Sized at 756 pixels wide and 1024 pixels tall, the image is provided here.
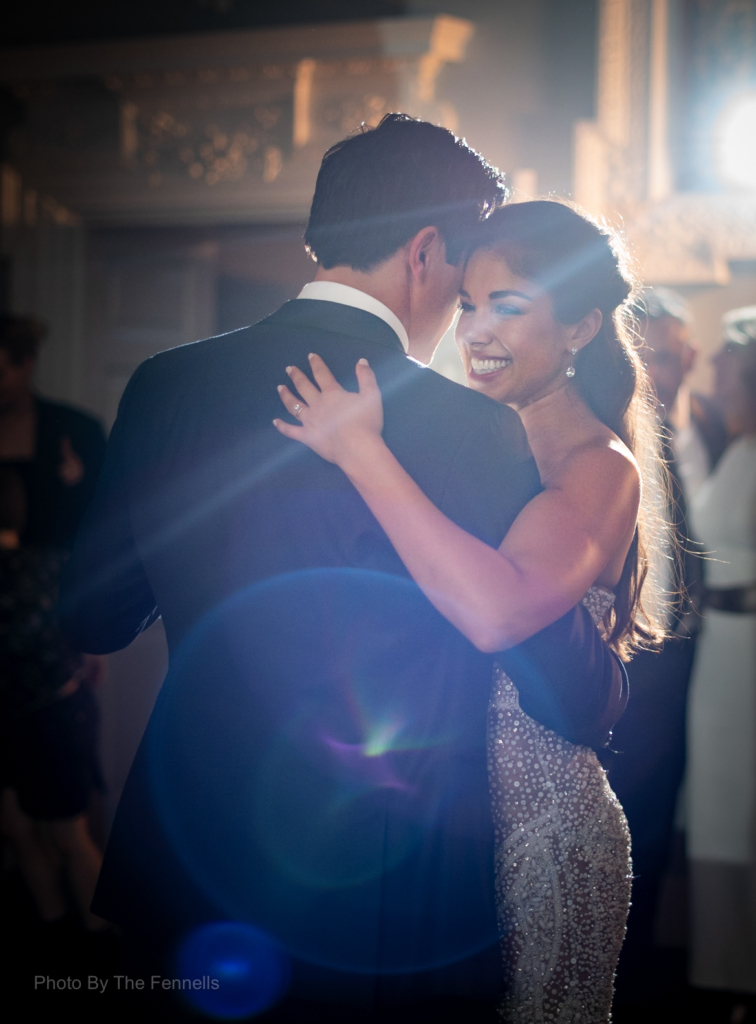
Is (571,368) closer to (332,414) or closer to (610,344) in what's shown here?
(610,344)

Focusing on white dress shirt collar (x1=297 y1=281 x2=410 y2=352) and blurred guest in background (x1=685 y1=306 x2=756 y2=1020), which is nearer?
white dress shirt collar (x1=297 y1=281 x2=410 y2=352)

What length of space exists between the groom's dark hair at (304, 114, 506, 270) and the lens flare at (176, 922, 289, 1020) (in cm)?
77

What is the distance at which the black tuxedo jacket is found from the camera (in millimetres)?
959

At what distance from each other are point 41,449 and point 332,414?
63.1 inches

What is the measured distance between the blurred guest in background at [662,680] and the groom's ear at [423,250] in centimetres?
41

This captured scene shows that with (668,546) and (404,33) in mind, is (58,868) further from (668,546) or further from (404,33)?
(404,33)

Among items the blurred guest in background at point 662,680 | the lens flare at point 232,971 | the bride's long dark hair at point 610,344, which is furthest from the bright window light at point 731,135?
the lens flare at point 232,971

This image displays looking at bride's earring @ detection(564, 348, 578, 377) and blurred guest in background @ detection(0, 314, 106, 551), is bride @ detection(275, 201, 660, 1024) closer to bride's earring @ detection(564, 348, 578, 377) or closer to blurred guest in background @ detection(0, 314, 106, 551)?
bride's earring @ detection(564, 348, 578, 377)

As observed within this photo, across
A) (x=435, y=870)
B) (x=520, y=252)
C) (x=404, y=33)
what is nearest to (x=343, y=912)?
(x=435, y=870)

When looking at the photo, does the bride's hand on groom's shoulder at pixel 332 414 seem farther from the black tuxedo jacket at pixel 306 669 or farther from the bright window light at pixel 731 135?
the bright window light at pixel 731 135

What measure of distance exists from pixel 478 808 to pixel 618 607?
13.8 inches

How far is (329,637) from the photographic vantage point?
3.20ft

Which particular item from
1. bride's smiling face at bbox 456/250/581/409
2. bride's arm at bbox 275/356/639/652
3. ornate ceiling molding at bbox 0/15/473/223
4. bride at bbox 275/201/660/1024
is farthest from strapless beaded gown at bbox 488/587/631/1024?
ornate ceiling molding at bbox 0/15/473/223

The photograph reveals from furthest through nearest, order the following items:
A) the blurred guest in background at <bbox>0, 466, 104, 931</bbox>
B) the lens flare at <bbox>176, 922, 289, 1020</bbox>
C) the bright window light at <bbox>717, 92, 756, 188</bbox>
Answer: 1. the bright window light at <bbox>717, 92, 756, 188</bbox>
2. the blurred guest in background at <bbox>0, 466, 104, 931</bbox>
3. the lens flare at <bbox>176, 922, 289, 1020</bbox>
